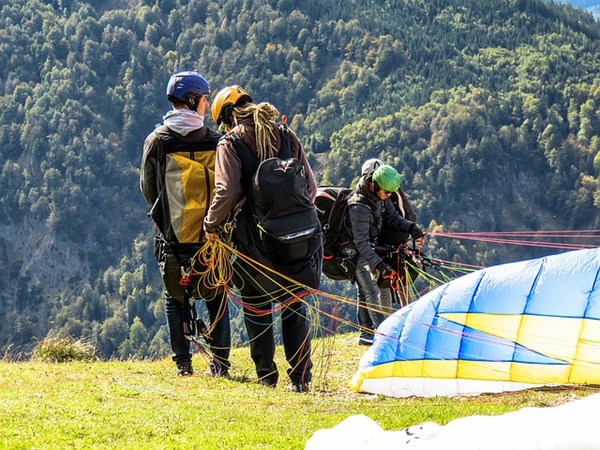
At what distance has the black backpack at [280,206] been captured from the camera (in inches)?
326

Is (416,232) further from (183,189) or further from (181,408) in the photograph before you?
(181,408)

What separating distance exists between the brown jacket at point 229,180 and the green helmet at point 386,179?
2566mm

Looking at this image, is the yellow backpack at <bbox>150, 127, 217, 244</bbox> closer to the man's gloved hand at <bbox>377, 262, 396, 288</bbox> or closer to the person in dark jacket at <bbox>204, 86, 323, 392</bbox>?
the person in dark jacket at <bbox>204, 86, 323, 392</bbox>

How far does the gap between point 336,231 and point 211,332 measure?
264 centimetres

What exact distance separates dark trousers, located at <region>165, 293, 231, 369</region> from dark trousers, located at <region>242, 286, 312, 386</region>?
59 centimetres

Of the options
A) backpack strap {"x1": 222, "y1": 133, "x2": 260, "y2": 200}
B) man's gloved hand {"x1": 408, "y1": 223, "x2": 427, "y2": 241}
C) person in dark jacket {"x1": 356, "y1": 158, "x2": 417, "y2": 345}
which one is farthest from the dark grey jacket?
backpack strap {"x1": 222, "y1": 133, "x2": 260, "y2": 200}

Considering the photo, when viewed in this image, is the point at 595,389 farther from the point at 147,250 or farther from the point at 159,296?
the point at 147,250

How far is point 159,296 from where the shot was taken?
541 ft

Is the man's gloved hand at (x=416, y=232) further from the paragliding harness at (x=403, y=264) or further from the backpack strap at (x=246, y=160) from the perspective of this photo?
the backpack strap at (x=246, y=160)

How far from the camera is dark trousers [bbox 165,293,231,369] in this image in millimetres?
9523

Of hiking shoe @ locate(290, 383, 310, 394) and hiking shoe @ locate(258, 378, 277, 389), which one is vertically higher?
hiking shoe @ locate(290, 383, 310, 394)

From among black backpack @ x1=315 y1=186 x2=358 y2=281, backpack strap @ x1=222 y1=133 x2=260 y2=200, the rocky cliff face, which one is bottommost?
the rocky cliff face

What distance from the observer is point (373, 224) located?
11.7 m

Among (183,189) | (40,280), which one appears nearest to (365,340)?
(183,189)
